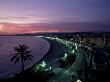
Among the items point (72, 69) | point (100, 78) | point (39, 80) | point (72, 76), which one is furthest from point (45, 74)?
point (100, 78)

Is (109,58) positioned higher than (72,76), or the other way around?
(109,58)

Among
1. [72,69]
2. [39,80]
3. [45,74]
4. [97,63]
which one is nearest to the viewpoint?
[97,63]

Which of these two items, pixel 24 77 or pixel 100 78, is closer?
pixel 100 78

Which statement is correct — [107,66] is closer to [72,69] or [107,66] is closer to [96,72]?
[96,72]

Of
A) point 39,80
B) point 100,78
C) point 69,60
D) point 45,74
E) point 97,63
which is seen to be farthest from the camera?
point 69,60

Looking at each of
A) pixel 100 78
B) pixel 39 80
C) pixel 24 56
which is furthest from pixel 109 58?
pixel 24 56

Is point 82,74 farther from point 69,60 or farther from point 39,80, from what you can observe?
point 69,60

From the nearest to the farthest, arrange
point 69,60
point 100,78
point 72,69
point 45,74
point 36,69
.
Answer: point 100,78
point 72,69
point 45,74
point 36,69
point 69,60

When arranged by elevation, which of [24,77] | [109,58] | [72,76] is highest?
[109,58]

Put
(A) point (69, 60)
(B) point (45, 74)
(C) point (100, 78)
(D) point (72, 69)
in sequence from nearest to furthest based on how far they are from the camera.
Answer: (C) point (100, 78) → (D) point (72, 69) → (B) point (45, 74) → (A) point (69, 60)
